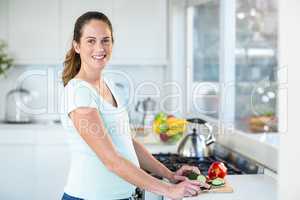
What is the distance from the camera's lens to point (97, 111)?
5.52 feet

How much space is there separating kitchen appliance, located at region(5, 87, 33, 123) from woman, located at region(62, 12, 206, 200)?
2794 millimetres

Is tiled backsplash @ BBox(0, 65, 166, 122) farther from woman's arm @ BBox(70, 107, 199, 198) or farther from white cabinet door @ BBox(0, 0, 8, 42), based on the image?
woman's arm @ BBox(70, 107, 199, 198)

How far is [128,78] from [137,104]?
30 cm

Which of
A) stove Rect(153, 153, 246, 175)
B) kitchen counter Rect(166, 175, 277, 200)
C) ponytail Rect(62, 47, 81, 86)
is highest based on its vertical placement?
ponytail Rect(62, 47, 81, 86)

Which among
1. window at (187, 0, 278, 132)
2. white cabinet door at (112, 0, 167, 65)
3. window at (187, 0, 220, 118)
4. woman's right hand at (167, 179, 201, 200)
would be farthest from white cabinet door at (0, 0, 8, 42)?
woman's right hand at (167, 179, 201, 200)

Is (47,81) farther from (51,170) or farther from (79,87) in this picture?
(79,87)

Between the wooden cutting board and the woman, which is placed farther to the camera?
the wooden cutting board

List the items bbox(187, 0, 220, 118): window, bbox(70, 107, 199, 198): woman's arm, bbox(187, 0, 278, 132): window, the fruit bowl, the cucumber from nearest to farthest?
bbox(70, 107, 199, 198): woman's arm, the cucumber, bbox(187, 0, 278, 132): window, the fruit bowl, bbox(187, 0, 220, 118): window

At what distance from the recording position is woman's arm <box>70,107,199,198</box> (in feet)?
5.38

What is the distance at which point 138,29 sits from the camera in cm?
435

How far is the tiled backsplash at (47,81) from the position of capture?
459 cm

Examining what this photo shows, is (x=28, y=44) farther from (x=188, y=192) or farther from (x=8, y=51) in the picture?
(x=188, y=192)

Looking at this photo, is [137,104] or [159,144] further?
[137,104]

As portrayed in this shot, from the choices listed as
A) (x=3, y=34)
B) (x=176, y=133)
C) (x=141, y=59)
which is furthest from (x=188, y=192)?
(x=3, y=34)
